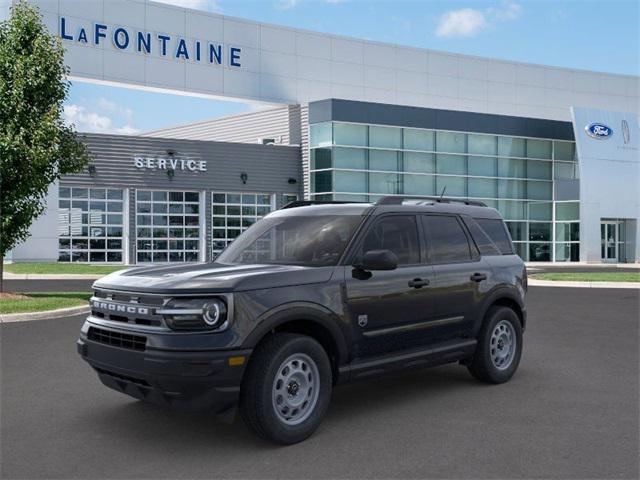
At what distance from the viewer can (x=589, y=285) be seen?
74.9 ft

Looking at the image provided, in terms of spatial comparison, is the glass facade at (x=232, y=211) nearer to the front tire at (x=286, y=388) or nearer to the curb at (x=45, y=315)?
the curb at (x=45, y=315)

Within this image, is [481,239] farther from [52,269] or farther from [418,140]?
[418,140]

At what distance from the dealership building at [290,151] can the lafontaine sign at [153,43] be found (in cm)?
7

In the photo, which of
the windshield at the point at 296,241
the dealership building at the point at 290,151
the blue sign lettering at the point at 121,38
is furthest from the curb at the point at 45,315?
the blue sign lettering at the point at 121,38

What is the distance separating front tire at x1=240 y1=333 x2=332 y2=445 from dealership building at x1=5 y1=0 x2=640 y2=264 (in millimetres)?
29219

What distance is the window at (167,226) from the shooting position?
3447 centimetres

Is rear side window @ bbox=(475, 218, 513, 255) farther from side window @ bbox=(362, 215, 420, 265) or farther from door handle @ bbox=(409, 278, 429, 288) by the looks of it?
door handle @ bbox=(409, 278, 429, 288)

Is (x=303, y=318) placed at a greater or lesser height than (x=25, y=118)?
lesser

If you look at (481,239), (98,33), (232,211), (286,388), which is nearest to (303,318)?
(286,388)

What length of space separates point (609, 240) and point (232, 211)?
74.2 ft

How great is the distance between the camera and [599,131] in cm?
4031

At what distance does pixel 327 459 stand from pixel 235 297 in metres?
1.34

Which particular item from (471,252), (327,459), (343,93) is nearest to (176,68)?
(343,93)

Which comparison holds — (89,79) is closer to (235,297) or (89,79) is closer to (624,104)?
(235,297)
